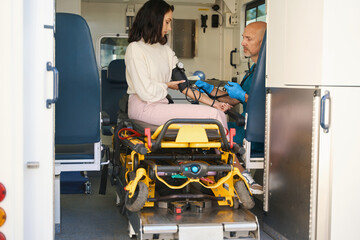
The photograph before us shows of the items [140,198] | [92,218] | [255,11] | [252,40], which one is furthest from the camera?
[255,11]

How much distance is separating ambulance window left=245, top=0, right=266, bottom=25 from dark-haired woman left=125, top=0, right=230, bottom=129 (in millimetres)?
2787

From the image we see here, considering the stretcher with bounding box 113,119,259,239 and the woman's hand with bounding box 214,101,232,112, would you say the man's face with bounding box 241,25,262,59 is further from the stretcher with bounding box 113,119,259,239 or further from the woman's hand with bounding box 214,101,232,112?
the stretcher with bounding box 113,119,259,239

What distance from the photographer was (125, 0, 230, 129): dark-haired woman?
12.4 feet

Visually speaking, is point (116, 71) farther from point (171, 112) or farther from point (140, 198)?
point (140, 198)

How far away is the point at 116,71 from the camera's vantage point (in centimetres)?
668

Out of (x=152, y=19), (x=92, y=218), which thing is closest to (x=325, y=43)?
(x=152, y=19)

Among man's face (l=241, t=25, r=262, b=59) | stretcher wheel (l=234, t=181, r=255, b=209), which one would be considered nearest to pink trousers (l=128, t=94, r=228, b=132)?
stretcher wheel (l=234, t=181, r=255, b=209)

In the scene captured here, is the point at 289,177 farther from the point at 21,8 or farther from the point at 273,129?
the point at 21,8

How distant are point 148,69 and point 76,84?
61cm

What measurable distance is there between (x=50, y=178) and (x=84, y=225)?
5.67ft

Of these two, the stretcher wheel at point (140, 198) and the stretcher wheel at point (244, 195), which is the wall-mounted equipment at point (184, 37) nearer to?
the stretcher wheel at point (244, 195)

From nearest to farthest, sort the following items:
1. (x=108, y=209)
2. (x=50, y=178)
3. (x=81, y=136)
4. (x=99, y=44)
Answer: (x=50, y=178), (x=81, y=136), (x=108, y=209), (x=99, y=44)

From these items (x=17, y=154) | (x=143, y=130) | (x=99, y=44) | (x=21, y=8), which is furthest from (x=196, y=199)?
(x=99, y=44)

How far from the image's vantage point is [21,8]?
7.28 ft
